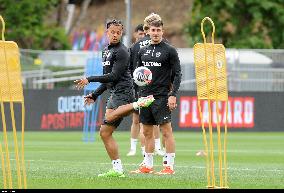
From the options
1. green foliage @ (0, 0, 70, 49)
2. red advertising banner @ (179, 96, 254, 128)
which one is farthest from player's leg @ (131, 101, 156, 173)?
green foliage @ (0, 0, 70, 49)

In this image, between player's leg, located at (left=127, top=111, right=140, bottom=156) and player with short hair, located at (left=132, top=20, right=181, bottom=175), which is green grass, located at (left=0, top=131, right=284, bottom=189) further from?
player with short hair, located at (left=132, top=20, right=181, bottom=175)

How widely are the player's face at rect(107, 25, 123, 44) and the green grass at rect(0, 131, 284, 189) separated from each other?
211cm

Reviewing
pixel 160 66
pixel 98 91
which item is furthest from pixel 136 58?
pixel 98 91

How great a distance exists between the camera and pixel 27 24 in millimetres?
48281

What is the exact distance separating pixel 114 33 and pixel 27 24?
103ft

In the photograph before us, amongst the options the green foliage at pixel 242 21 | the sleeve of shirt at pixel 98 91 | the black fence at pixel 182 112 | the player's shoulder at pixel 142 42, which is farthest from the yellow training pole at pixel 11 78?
the green foliage at pixel 242 21

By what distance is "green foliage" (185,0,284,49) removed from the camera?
48.9 meters

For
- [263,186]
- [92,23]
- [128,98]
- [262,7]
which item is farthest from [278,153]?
[92,23]

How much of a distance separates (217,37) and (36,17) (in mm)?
8152

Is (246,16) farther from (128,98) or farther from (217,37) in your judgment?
(128,98)

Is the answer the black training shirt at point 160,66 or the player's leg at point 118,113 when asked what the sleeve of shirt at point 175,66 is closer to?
the black training shirt at point 160,66

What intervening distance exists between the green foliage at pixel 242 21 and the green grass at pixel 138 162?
15.8 m

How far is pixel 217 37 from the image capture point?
5012 cm

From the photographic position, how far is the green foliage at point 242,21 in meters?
48.9
